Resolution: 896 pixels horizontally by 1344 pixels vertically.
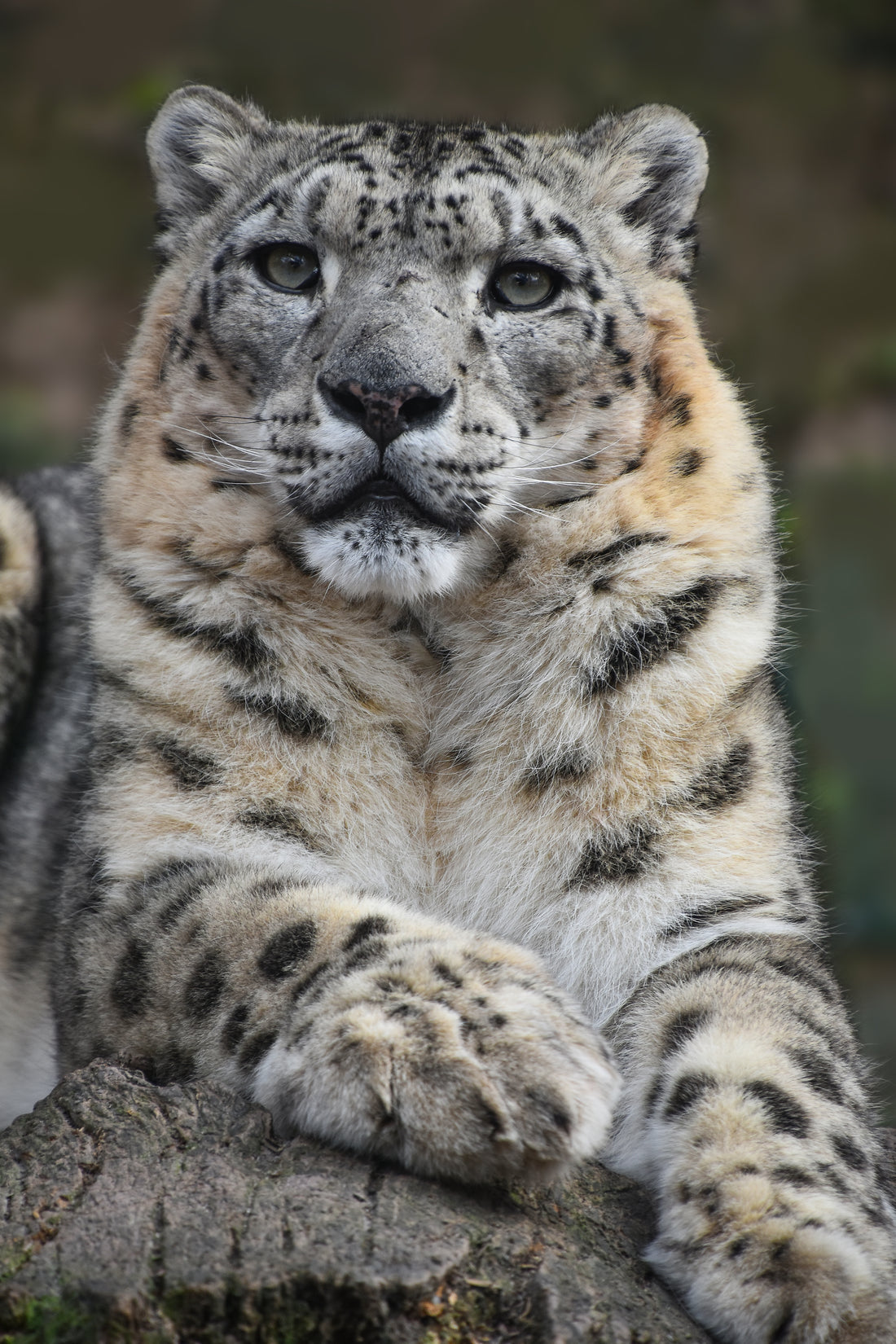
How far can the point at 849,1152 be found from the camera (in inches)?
82.5

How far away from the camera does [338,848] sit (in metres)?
2.49

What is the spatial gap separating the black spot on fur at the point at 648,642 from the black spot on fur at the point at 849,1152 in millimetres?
886

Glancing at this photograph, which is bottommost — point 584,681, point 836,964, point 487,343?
point 836,964

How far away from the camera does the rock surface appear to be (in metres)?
1.63

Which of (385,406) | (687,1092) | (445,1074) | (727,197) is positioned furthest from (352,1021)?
(727,197)

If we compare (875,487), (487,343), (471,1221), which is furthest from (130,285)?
(471,1221)

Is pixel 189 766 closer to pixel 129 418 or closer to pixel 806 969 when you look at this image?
pixel 129 418

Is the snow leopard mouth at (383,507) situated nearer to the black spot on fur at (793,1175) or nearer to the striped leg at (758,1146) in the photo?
the striped leg at (758,1146)

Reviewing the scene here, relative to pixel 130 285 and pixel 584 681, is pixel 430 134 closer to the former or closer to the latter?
pixel 584 681

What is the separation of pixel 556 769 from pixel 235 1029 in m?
0.79

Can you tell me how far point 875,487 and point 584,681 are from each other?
5.57 m

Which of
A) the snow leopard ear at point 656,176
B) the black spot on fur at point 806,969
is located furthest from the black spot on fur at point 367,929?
the snow leopard ear at point 656,176

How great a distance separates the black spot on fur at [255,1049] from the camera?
2029 mm

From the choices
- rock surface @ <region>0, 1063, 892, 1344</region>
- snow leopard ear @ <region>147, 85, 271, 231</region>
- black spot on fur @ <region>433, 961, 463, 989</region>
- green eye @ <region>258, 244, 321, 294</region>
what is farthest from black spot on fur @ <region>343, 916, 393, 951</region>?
snow leopard ear @ <region>147, 85, 271, 231</region>
